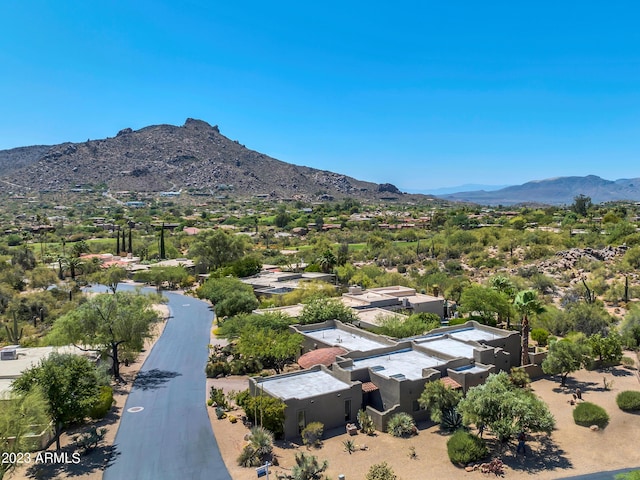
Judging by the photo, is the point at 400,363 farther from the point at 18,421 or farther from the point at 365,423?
the point at 18,421

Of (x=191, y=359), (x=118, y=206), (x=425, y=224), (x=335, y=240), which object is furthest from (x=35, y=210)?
(x=191, y=359)

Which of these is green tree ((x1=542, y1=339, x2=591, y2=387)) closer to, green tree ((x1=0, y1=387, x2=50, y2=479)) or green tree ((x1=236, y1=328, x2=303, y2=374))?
green tree ((x1=236, y1=328, x2=303, y2=374))

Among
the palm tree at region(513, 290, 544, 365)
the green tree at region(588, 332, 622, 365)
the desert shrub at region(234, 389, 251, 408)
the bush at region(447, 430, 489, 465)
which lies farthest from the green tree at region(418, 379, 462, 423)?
the green tree at region(588, 332, 622, 365)

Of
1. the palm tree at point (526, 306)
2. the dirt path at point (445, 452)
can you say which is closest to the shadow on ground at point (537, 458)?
the dirt path at point (445, 452)

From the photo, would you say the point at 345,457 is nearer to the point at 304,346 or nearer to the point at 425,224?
the point at 304,346

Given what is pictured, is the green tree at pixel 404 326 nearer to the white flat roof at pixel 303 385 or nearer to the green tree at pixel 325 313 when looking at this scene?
the green tree at pixel 325 313

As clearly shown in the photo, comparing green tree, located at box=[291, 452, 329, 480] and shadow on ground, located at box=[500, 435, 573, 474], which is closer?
green tree, located at box=[291, 452, 329, 480]
